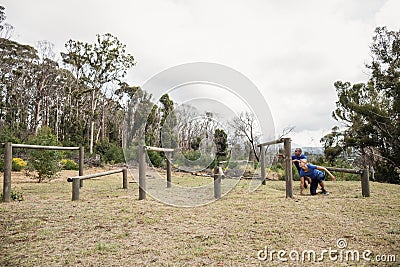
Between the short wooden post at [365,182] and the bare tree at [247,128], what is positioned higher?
the bare tree at [247,128]

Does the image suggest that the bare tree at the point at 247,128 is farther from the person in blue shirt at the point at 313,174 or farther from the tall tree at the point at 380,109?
the tall tree at the point at 380,109

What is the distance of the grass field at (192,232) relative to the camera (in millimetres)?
3064

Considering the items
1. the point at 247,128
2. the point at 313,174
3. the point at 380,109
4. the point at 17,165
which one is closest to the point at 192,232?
the point at 313,174

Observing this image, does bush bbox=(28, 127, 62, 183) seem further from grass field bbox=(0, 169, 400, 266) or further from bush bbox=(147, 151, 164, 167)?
bush bbox=(147, 151, 164, 167)

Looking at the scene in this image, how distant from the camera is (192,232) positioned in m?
3.97

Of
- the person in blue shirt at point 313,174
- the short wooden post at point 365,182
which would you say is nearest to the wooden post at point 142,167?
the person in blue shirt at point 313,174

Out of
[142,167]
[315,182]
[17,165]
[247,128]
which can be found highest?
[247,128]

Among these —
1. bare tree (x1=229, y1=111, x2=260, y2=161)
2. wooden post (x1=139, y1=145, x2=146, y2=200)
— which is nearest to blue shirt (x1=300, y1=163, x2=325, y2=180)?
bare tree (x1=229, y1=111, x2=260, y2=161)

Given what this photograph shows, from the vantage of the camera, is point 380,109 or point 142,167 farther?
point 380,109

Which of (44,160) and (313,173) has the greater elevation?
(44,160)

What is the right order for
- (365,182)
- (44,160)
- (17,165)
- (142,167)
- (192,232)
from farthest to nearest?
(17,165) → (44,160) → (365,182) → (142,167) → (192,232)

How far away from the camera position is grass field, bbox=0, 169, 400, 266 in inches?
121

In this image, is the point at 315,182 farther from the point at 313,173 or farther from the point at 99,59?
the point at 99,59

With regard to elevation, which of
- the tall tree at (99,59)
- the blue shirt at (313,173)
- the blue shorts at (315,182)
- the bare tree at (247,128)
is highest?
the tall tree at (99,59)
